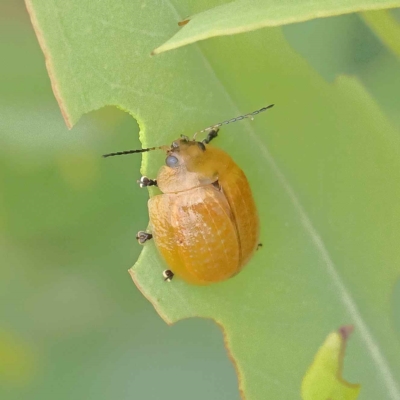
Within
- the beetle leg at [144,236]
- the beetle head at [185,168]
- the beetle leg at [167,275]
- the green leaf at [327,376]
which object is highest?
the beetle head at [185,168]

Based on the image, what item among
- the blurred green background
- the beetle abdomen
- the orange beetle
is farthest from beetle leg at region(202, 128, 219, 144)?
the blurred green background

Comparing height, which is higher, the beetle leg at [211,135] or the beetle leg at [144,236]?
the beetle leg at [211,135]

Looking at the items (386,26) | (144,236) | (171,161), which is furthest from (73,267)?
(386,26)

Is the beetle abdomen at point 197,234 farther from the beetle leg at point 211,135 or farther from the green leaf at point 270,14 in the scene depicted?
the green leaf at point 270,14

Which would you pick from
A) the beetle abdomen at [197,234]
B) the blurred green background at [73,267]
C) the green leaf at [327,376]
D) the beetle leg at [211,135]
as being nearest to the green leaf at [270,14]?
the beetle leg at [211,135]

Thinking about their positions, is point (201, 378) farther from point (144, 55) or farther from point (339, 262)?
point (144, 55)

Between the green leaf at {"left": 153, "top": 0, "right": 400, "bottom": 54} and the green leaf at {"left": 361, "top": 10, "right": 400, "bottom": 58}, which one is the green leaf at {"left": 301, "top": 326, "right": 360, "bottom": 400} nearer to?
the green leaf at {"left": 361, "top": 10, "right": 400, "bottom": 58}

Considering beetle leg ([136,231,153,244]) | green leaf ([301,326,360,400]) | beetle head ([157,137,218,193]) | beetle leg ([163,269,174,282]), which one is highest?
beetle head ([157,137,218,193])
